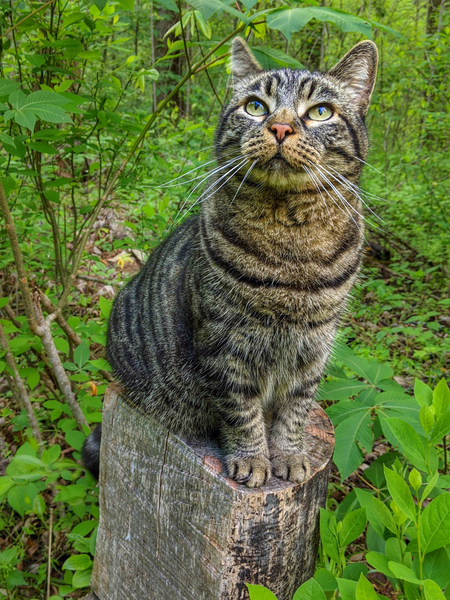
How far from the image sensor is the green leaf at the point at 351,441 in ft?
5.59

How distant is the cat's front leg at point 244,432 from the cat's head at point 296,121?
0.79 metres

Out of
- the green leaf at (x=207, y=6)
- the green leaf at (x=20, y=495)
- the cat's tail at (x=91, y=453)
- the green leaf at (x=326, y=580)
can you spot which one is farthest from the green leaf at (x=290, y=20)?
the cat's tail at (x=91, y=453)

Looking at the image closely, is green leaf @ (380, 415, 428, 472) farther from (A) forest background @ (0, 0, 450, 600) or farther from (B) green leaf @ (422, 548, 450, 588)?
(B) green leaf @ (422, 548, 450, 588)

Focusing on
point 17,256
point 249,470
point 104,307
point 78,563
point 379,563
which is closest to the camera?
point 379,563

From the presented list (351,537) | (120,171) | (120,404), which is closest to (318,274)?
(351,537)

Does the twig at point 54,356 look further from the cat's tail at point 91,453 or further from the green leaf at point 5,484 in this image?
the green leaf at point 5,484

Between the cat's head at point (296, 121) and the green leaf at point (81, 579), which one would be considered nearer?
the cat's head at point (296, 121)

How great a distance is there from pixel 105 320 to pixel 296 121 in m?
1.73

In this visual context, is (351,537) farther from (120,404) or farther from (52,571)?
(52,571)

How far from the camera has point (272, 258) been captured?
171 cm

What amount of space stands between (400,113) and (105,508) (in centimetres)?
759

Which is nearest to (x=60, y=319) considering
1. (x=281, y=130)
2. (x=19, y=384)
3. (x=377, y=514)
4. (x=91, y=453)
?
(x=19, y=384)

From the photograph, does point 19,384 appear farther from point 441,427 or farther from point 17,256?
point 441,427

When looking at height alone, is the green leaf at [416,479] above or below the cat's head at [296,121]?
below
